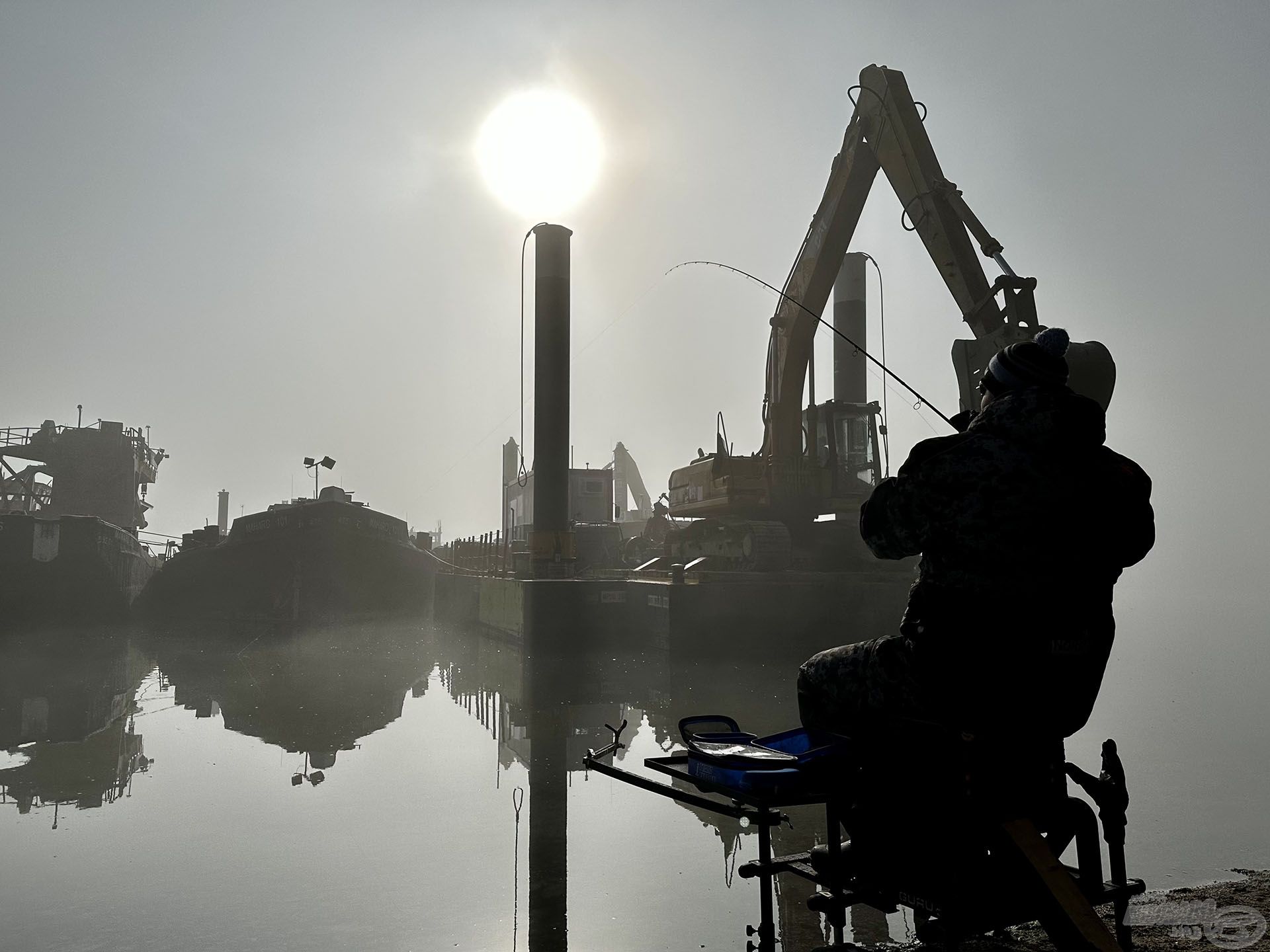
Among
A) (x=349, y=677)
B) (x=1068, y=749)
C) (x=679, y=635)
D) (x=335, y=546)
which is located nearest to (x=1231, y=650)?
(x=679, y=635)

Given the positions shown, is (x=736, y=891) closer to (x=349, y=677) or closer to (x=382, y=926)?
(x=382, y=926)

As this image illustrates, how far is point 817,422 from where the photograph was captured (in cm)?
1733

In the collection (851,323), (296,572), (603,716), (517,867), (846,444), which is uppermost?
(851,323)

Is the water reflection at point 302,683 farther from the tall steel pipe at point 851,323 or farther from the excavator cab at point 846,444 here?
the tall steel pipe at point 851,323

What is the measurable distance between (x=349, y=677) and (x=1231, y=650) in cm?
2042

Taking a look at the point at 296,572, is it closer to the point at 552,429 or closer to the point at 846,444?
the point at 552,429

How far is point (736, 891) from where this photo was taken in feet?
14.8

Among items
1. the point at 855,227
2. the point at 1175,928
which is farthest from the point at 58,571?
the point at 1175,928

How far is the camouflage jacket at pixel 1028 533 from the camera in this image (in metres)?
2.29

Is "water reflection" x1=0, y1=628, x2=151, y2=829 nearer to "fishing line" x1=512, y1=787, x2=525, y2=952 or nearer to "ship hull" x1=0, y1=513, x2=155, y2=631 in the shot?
"fishing line" x1=512, y1=787, x2=525, y2=952

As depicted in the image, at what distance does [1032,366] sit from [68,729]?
1029 centimetres

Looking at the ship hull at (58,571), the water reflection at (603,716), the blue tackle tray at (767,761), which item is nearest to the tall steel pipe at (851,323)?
the water reflection at (603,716)

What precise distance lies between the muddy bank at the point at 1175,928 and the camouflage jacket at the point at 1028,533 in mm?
1295

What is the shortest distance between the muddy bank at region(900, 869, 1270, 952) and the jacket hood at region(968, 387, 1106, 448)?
69.0 inches
